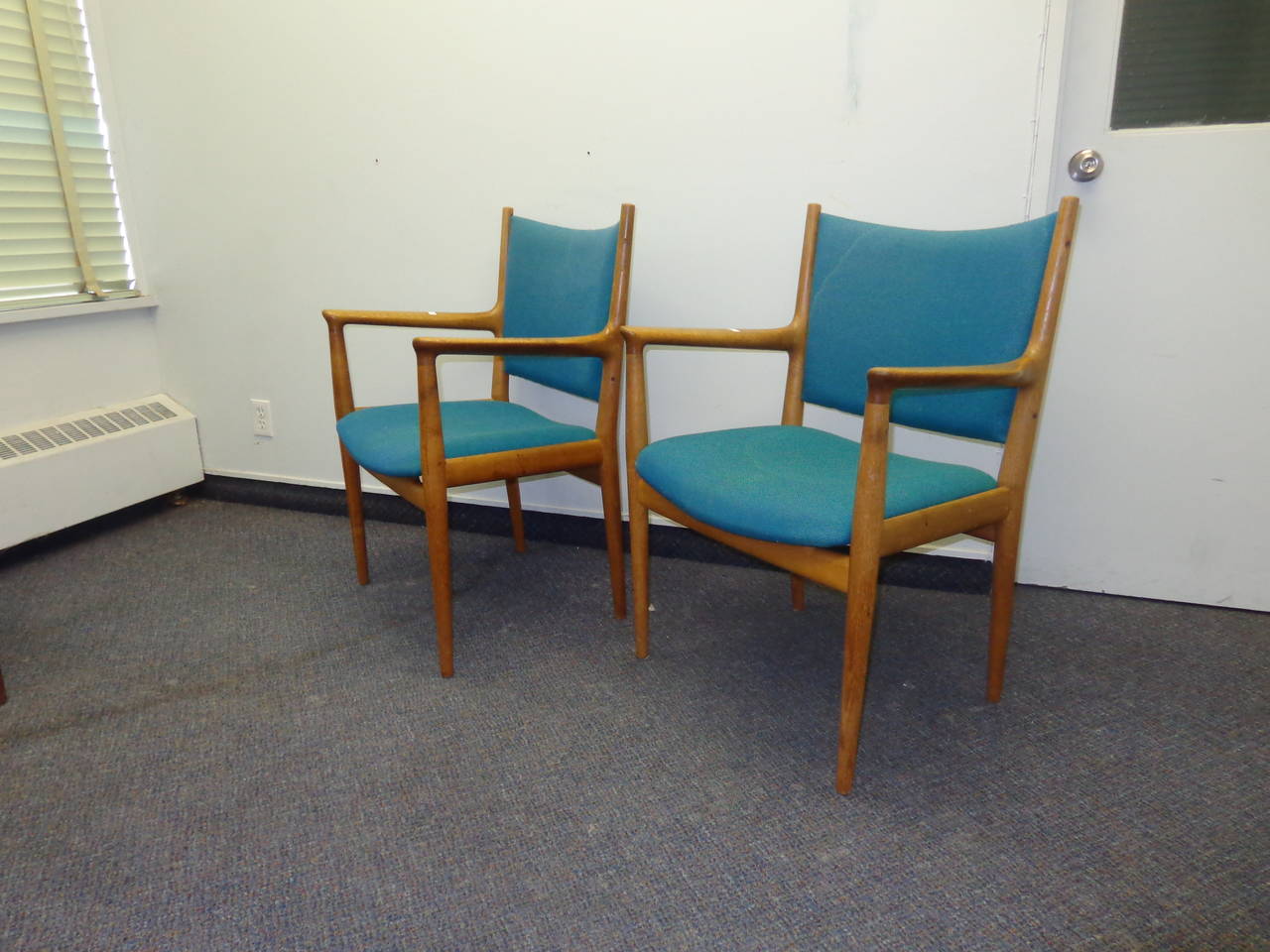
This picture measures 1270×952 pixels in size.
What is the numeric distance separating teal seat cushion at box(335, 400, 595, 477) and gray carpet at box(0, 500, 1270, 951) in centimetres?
41

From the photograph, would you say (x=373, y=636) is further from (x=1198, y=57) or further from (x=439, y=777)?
(x=1198, y=57)

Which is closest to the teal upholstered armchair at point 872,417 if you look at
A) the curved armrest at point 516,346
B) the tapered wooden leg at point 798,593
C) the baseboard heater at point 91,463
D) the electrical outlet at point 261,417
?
the curved armrest at point 516,346

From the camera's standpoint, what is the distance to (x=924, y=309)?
147 cm

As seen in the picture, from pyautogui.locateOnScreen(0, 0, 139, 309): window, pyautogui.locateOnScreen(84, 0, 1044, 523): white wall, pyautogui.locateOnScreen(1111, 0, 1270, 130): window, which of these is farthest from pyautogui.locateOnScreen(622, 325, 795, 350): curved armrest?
pyautogui.locateOnScreen(0, 0, 139, 309): window

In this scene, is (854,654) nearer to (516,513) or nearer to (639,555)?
(639,555)

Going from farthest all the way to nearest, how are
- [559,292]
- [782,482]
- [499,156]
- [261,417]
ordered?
1. [261,417]
2. [499,156]
3. [559,292]
4. [782,482]

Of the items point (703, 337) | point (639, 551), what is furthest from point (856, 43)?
point (639, 551)

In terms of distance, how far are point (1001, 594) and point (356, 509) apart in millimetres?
1364

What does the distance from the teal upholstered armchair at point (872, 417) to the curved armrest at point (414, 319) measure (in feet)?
1.85

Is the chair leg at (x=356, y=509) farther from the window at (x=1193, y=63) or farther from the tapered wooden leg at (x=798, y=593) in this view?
the window at (x=1193, y=63)

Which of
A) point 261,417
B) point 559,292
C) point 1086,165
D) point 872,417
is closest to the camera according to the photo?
point 872,417

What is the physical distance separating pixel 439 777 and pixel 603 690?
1.15ft

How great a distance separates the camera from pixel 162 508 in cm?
253

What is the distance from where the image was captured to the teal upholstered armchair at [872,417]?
119cm
